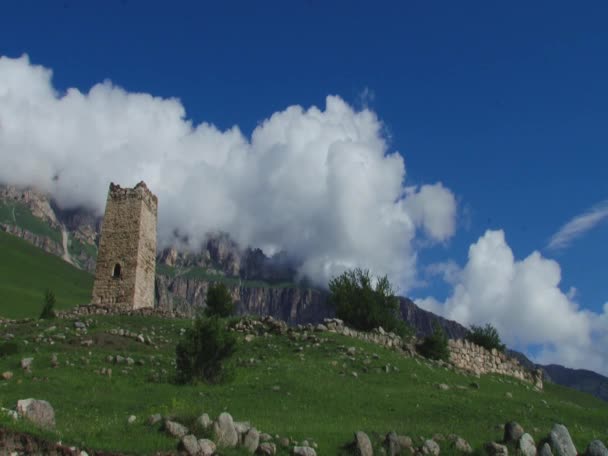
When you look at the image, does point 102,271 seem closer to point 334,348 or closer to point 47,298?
point 47,298

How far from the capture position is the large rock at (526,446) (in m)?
14.9

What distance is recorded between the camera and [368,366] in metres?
27.0

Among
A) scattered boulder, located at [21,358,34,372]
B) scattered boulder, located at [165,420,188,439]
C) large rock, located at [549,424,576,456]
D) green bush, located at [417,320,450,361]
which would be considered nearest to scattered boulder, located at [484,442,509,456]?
large rock, located at [549,424,576,456]

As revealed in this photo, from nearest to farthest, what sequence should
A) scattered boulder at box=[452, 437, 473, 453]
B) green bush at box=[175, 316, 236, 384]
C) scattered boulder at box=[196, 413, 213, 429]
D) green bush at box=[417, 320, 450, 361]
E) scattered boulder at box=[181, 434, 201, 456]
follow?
scattered boulder at box=[181, 434, 201, 456] < scattered boulder at box=[196, 413, 213, 429] < scattered boulder at box=[452, 437, 473, 453] < green bush at box=[175, 316, 236, 384] < green bush at box=[417, 320, 450, 361]

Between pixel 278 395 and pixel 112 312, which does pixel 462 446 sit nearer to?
pixel 278 395

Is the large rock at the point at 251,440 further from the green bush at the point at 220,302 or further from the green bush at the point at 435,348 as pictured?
the green bush at the point at 220,302

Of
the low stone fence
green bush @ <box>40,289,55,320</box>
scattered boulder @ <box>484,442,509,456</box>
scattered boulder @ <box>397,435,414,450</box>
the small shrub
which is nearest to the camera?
A: scattered boulder @ <box>397,435,414,450</box>

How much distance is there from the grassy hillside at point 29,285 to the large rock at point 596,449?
111 metres

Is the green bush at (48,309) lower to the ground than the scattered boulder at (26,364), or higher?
higher

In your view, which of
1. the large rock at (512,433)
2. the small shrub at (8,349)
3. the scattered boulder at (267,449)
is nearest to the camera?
the scattered boulder at (267,449)

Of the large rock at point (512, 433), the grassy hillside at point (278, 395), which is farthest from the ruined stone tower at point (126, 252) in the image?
the large rock at point (512, 433)

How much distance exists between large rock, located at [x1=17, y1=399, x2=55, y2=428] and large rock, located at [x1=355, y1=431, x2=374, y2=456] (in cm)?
665

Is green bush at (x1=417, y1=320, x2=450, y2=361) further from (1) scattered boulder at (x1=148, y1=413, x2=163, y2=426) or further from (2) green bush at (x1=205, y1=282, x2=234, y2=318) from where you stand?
(1) scattered boulder at (x1=148, y1=413, x2=163, y2=426)

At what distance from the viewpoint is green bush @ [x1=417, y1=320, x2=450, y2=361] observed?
36.4 metres
